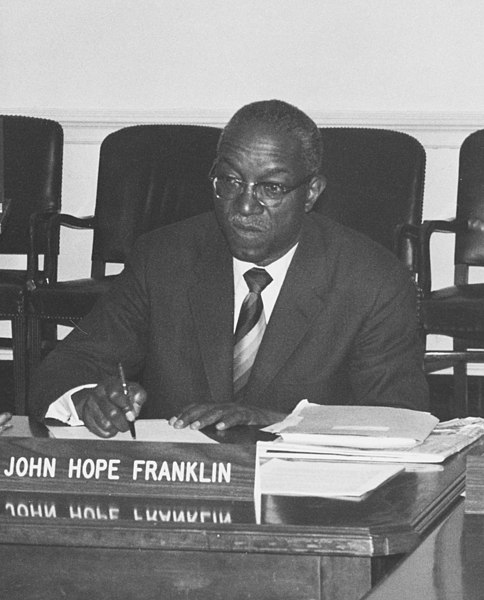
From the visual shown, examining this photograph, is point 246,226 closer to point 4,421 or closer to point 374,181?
point 4,421

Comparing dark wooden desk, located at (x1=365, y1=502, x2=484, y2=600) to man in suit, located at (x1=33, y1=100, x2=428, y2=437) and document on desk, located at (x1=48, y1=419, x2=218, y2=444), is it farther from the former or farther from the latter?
man in suit, located at (x1=33, y1=100, x2=428, y2=437)

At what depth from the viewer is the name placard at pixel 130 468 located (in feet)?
5.05

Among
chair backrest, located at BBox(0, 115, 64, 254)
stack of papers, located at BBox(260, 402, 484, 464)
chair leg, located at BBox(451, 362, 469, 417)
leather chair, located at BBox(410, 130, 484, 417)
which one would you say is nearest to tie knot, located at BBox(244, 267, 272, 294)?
stack of papers, located at BBox(260, 402, 484, 464)

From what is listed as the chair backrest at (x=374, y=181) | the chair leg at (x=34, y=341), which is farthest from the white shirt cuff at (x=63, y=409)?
the chair backrest at (x=374, y=181)

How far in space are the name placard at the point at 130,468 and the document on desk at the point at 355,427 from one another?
32 cm

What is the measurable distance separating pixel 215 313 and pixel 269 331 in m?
0.13

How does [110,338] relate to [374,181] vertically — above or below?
below

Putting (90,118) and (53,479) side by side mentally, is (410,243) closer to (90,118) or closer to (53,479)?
(90,118)

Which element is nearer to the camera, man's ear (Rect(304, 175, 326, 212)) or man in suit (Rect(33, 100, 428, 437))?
man in suit (Rect(33, 100, 428, 437))

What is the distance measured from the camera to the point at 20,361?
4.47 metres

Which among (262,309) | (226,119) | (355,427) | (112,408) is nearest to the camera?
(355,427)

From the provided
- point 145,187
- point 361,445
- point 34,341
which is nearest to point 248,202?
point 361,445

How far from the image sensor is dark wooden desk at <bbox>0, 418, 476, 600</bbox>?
54.8 inches

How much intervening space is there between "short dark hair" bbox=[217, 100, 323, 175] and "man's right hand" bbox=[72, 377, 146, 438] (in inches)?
29.4
